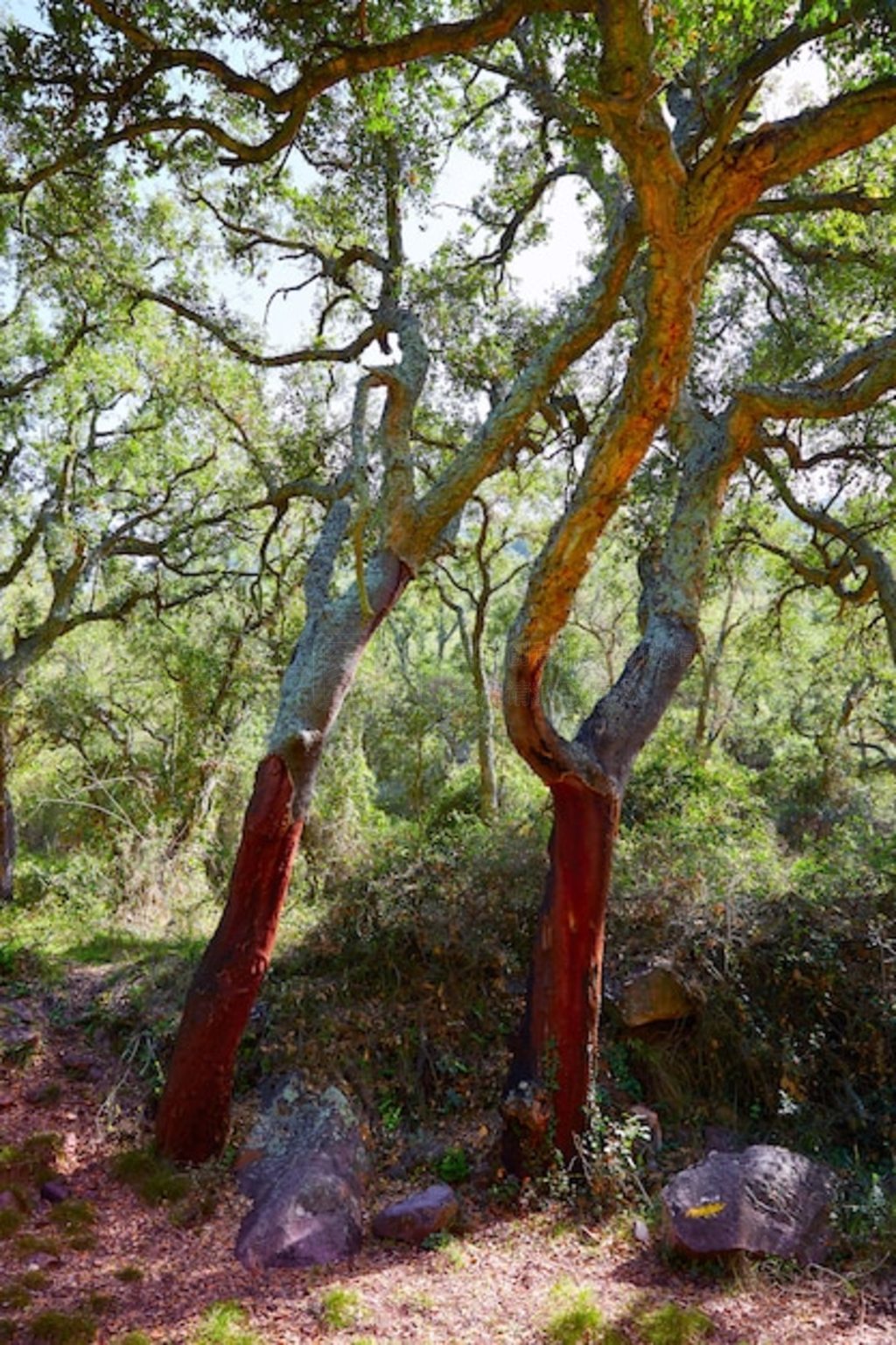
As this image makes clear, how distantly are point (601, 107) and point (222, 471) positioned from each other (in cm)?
950

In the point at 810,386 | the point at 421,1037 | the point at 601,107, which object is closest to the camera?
the point at 601,107

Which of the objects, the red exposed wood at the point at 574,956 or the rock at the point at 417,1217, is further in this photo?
the red exposed wood at the point at 574,956

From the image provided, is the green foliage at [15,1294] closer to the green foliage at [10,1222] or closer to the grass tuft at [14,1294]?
the grass tuft at [14,1294]

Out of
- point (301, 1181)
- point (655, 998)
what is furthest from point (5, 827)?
point (655, 998)

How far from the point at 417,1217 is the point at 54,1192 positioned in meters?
2.18

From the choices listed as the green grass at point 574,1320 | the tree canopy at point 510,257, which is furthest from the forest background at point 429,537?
the green grass at point 574,1320

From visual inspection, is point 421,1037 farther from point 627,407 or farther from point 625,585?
point 625,585

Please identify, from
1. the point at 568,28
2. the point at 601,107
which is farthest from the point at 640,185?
the point at 568,28

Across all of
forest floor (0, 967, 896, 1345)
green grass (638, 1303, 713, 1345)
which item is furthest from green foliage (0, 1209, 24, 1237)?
green grass (638, 1303, 713, 1345)

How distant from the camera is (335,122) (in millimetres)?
6996

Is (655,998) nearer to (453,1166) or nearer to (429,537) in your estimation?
(453,1166)

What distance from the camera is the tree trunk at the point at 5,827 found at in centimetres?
1123

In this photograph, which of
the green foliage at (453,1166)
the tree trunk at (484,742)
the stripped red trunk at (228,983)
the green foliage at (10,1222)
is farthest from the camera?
the tree trunk at (484,742)

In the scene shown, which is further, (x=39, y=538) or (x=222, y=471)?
(x=222, y=471)
